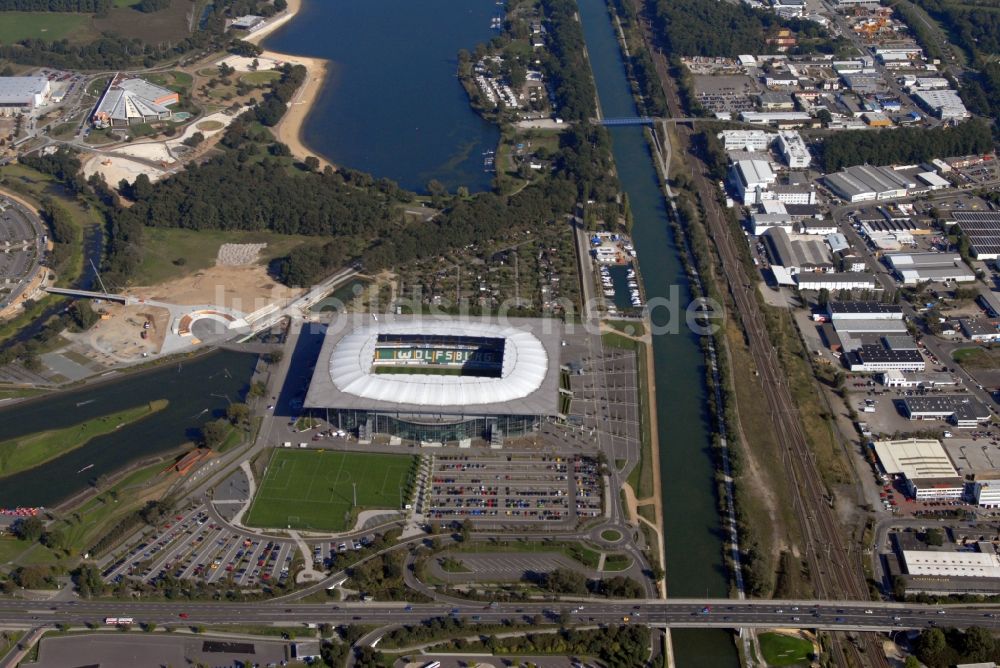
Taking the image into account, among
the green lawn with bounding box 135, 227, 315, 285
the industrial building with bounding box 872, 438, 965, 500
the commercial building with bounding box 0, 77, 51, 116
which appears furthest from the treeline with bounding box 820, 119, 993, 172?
the commercial building with bounding box 0, 77, 51, 116

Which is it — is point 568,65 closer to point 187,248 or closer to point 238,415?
point 187,248

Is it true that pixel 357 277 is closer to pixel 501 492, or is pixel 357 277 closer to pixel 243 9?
pixel 501 492

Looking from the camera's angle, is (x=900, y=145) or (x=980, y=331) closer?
(x=980, y=331)

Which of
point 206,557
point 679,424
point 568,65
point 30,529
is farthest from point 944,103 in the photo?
point 30,529

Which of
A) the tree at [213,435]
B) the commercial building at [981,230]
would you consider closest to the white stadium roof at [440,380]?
the tree at [213,435]

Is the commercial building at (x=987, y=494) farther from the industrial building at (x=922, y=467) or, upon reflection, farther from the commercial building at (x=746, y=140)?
the commercial building at (x=746, y=140)

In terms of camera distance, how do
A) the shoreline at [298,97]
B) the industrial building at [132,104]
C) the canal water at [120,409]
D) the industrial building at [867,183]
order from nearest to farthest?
the canal water at [120,409], the industrial building at [867,183], the shoreline at [298,97], the industrial building at [132,104]
